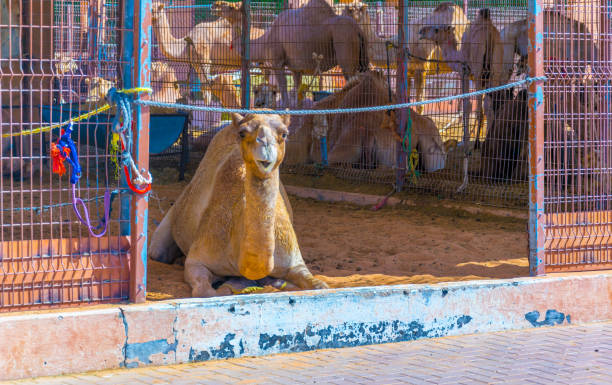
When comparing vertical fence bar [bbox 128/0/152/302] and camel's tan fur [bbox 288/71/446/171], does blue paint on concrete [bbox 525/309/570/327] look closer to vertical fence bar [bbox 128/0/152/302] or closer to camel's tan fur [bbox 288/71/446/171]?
vertical fence bar [bbox 128/0/152/302]

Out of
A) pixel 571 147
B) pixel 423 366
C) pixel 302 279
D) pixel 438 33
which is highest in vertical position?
pixel 438 33

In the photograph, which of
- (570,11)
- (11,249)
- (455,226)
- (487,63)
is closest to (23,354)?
(11,249)

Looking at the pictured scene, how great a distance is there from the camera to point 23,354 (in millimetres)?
5309

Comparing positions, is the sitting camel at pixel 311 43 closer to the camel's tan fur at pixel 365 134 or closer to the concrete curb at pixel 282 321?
the camel's tan fur at pixel 365 134

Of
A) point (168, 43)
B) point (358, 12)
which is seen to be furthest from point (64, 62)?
point (168, 43)

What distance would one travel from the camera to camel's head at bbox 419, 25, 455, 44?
14086mm

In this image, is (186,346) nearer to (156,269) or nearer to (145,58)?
(145,58)

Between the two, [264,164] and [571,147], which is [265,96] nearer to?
[571,147]

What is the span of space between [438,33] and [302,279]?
8117 millimetres

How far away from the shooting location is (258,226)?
246 inches

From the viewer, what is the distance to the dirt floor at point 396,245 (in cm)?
759

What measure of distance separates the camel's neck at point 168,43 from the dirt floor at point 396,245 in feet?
23.8

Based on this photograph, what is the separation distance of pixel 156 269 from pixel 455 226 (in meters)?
3.87

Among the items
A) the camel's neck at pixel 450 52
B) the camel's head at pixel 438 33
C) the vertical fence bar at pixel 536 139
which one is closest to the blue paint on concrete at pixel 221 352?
the vertical fence bar at pixel 536 139
